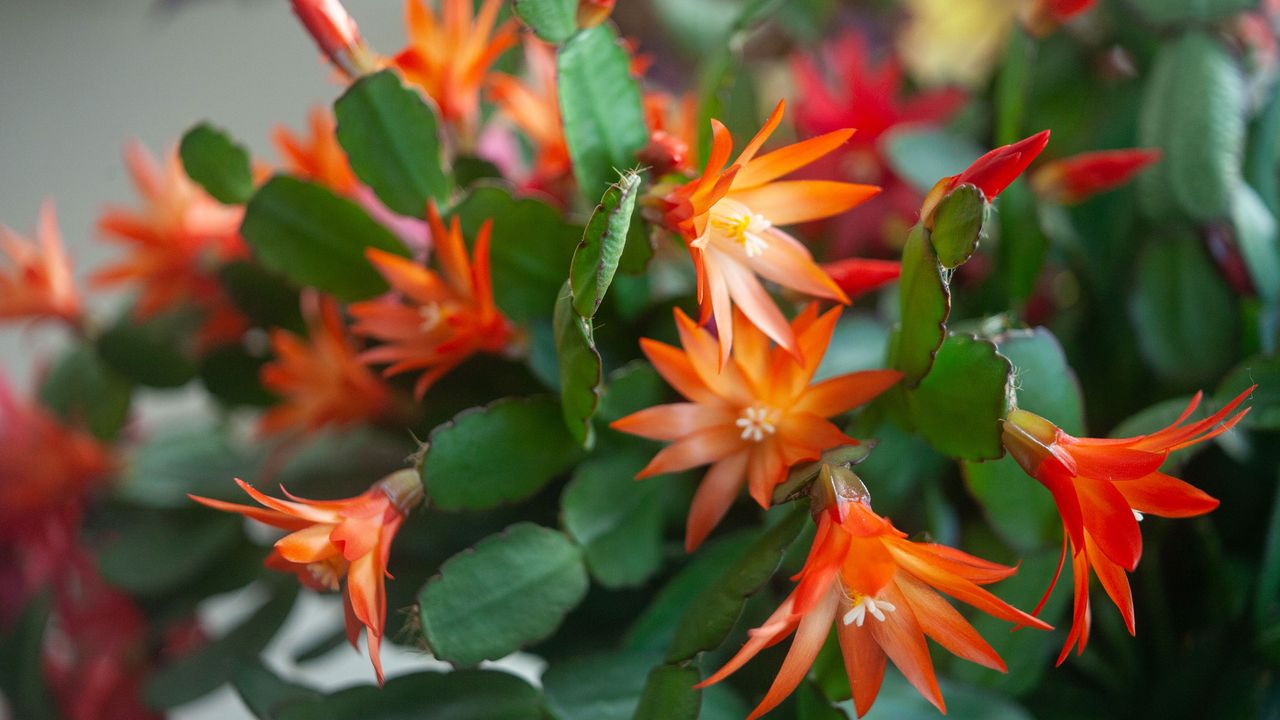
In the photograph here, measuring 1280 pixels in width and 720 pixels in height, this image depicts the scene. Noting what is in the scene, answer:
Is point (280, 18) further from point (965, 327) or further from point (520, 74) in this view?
point (965, 327)

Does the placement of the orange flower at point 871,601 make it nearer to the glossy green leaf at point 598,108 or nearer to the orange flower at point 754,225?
the orange flower at point 754,225

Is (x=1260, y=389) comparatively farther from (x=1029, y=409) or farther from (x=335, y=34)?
(x=335, y=34)

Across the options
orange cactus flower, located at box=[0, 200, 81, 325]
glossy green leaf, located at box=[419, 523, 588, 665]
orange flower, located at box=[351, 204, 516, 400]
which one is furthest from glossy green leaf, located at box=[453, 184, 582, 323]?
orange cactus flower, located at box=[0, 200, 81, 325]

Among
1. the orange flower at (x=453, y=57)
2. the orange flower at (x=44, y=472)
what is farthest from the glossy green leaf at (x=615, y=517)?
the orange flower at (x=44, y=472)

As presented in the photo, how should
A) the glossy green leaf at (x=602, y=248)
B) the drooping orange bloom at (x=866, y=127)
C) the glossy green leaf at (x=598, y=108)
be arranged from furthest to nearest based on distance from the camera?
the drooping orange bloom at (x=866, y=127)
the glossy green leaf at (x=598, y=108)
the glossy green leaf at (x=602, y=248)

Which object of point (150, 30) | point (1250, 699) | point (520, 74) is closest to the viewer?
point (1250, 699)

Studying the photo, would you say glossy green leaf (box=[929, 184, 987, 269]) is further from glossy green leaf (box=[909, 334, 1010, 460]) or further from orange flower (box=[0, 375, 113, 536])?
orange flower (box=[0, 375, 113, 536])

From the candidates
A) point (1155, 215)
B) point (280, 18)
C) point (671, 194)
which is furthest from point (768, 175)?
point (280, 18)
